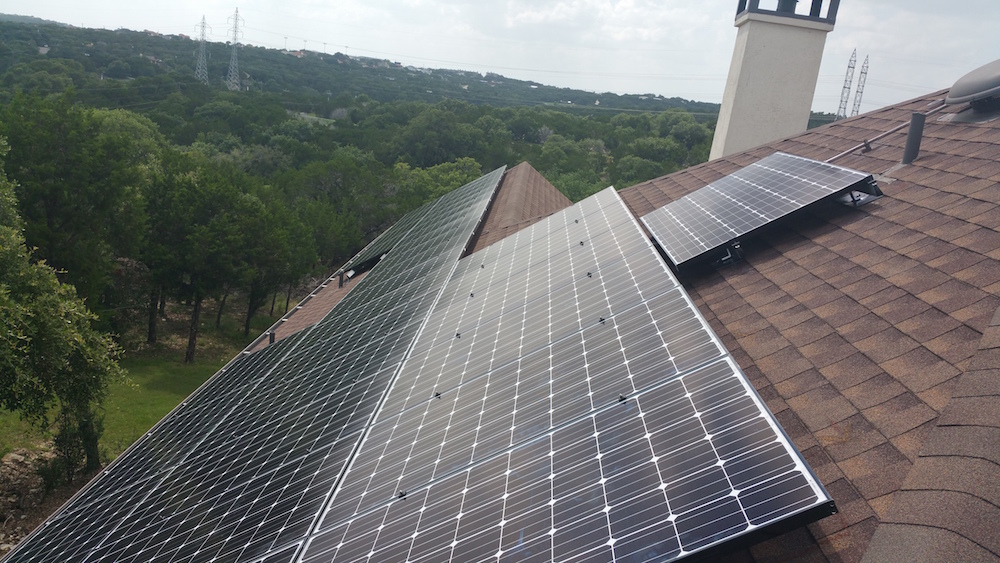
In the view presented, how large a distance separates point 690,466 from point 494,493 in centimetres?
205

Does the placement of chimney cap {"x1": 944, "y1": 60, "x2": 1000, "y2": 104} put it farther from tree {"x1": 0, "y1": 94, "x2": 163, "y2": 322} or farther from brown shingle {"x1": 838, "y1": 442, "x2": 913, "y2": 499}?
tree {"x1": 0, "y1": 94, "x2": 163, "y2": 322}

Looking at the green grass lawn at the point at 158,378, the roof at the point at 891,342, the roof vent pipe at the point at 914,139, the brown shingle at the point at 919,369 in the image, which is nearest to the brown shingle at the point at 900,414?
the roof at the point at 891,342

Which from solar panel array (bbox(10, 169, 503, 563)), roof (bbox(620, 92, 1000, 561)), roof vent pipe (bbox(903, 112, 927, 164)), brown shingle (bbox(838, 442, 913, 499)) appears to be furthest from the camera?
roof vent pipe (bbox(903, 112, 927, 164))

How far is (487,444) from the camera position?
757cm

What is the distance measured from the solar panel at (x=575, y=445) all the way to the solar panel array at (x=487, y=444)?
23 millimetres

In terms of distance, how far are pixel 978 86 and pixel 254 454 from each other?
555 inches

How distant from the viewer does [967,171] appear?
10391 millimetres

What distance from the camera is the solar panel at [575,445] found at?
16.7ft

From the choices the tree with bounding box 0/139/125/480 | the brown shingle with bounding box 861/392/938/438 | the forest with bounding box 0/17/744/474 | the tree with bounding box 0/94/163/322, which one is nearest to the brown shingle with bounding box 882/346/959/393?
the brown shingle with bounding box 861/392/938/438

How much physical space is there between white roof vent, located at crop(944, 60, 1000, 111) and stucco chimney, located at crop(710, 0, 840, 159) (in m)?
6.51

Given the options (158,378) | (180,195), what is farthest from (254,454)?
(180,195)

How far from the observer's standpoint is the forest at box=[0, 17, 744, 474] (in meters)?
18.2

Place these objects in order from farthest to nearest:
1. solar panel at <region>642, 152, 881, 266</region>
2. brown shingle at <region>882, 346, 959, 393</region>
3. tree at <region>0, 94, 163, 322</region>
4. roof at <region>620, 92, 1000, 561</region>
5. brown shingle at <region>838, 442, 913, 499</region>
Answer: tree at <region>0, 94, 163, 322</region> < solar panel at <region>642, 152, 881, 266</region> < brown shingle at <region>882, 346, 959, 393</region> < brown shingle at <region>838, 442, 913, 499</region> < roof at <region>620, 92, 1000, 561</region>

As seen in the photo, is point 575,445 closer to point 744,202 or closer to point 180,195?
point 744,202
